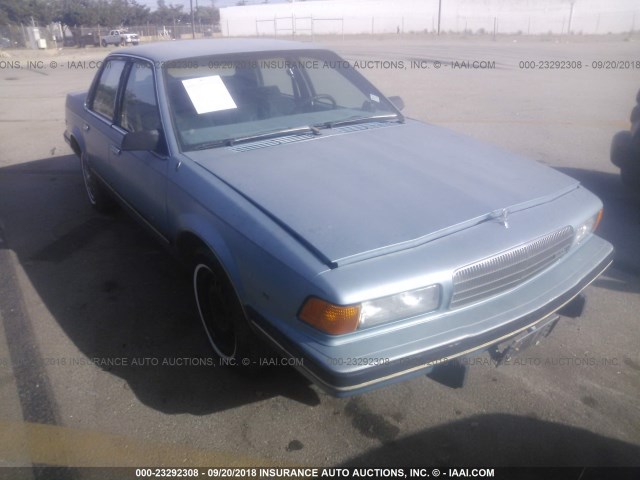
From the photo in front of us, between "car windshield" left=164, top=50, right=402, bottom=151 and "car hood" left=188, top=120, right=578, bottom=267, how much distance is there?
0.59 ft

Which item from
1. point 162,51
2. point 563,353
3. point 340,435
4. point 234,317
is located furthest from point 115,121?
point 563,353

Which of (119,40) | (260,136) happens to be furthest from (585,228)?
(119,40)

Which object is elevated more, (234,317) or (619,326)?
(234,317)

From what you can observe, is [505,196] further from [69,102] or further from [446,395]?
[69,102]

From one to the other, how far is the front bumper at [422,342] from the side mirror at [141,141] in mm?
1314

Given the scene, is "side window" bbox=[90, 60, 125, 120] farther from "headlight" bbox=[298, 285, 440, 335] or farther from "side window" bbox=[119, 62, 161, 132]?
"headlight" bbox=[298, 285, 440, 335]

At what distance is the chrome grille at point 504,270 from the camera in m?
2.27

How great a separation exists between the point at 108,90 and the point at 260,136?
1.86 meters

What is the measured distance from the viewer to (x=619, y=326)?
3.41 m

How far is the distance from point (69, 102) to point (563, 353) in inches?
196

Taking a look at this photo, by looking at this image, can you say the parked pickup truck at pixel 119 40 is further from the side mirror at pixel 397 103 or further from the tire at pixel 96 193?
the side mirror at pixel 397 103

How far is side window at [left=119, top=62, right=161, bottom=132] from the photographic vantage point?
11.4 feet

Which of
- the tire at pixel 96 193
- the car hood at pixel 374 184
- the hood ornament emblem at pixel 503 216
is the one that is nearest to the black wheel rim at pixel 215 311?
the car hood at pixel 374 184

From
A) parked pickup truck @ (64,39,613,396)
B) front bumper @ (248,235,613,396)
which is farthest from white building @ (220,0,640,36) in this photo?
front bumper @ (248,235,613,396)
